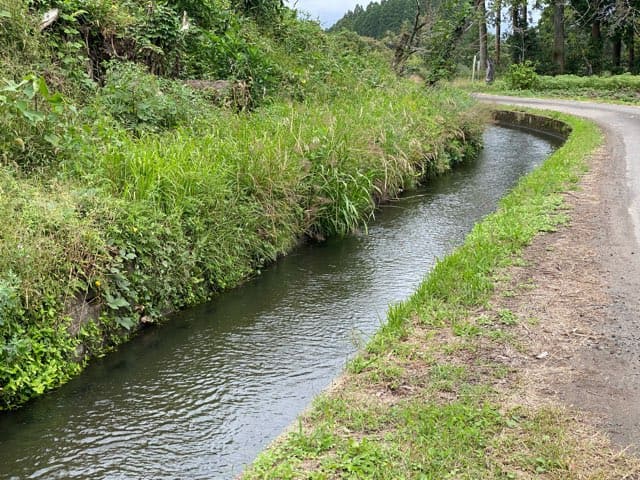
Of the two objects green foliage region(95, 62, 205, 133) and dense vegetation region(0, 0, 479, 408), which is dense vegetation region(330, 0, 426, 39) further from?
green foliage region(95, 62, 205, 133)

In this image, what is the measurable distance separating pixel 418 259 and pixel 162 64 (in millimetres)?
5773

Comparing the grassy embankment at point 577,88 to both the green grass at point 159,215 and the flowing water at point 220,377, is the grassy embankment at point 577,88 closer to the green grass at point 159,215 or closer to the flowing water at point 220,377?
the green grass at point 159,215

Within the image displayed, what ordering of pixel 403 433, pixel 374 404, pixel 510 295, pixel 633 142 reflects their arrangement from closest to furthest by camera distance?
pixel 403 433 → pixel 374 404 → pixel 510 295 → pixel 633 142

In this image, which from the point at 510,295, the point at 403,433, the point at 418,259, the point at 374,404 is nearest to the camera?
the point at 403,433

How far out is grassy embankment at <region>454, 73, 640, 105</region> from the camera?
82.5 ft

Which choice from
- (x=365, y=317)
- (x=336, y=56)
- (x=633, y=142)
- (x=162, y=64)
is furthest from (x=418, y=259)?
(x=336, y=56)

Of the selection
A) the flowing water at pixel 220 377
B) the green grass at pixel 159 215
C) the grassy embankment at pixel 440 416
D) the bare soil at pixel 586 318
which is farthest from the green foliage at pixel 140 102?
the bare soil at pixel 586 318

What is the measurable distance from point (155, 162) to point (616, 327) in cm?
477

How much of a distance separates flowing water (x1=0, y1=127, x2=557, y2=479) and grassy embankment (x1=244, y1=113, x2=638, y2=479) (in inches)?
22.5

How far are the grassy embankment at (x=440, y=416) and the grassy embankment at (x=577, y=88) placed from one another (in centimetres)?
2150

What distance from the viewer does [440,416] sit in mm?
3553

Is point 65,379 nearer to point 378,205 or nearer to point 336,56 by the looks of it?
point 378,205

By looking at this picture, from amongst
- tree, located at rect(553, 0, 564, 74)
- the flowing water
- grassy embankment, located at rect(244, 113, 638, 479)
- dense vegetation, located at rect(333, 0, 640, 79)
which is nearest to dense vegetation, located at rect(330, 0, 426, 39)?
dense vegetation, located at rect(333, 0, 640, 79)

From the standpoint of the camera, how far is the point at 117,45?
1002cm
